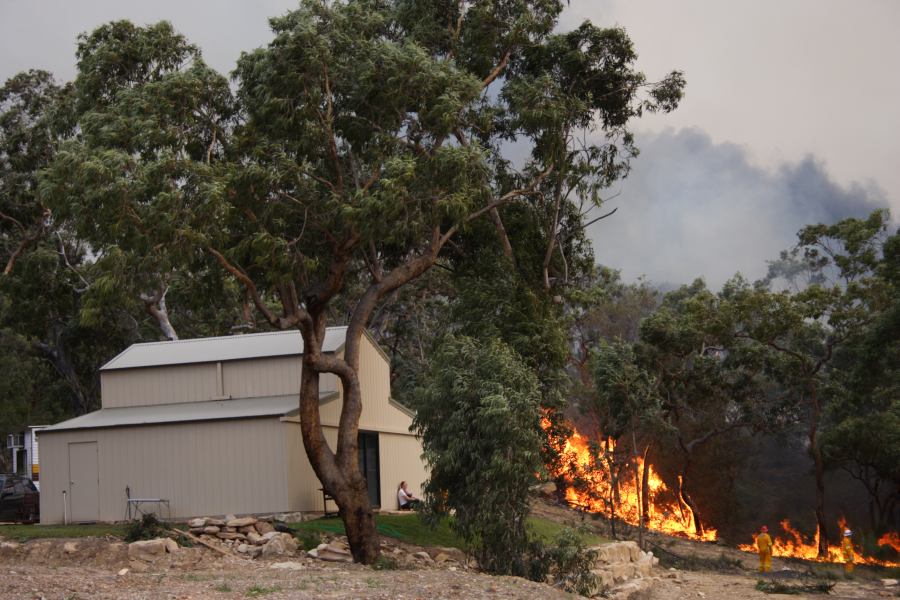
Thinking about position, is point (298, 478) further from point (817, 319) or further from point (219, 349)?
point (817, 319)

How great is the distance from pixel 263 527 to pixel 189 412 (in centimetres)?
591

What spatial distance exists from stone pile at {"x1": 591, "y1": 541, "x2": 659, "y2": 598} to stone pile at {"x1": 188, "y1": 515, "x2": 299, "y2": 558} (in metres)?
7.10

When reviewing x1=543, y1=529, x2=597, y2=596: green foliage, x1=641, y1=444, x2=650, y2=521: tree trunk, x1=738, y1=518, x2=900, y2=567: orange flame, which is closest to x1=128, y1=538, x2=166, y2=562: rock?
x1=543, y1=529, x2=597, y2=596: green foliage

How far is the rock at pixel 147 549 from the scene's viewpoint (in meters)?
19.3

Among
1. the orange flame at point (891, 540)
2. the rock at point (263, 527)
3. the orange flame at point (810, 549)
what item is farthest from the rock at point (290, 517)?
the orange flame at point (891, 540)

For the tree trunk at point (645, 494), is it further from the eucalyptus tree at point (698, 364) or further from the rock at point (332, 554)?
the rock at point (332, 554)

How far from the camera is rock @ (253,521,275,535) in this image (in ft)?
74.5

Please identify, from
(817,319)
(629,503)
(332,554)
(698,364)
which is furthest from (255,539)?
(817,319)

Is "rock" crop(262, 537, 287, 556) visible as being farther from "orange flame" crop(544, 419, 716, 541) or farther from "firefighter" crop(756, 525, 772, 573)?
"orange flame" crop(544, 419, 716, 541)

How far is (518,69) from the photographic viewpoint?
29359mm

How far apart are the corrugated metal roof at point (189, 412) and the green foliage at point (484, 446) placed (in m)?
5.57

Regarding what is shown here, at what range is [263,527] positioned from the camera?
75.2 ft

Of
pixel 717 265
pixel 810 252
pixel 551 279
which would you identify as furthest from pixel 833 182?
pixel 551 279

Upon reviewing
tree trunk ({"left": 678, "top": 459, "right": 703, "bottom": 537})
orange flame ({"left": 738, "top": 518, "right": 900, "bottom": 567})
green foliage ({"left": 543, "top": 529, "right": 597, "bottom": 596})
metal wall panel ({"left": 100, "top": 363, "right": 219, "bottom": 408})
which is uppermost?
metal wall panel ({"left": 100, "top": 363, "right": 219, "bottom": 408})
